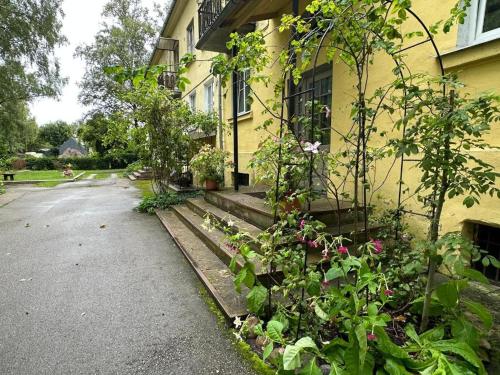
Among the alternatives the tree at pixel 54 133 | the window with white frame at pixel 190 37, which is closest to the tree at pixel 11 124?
the window with white frame at pixel 190 37

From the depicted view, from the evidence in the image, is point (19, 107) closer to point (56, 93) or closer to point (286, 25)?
point (56, 93)

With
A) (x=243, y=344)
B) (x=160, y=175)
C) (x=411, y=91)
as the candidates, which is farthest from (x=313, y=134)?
(x=160, y=175)

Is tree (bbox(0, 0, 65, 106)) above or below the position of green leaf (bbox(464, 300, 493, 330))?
above

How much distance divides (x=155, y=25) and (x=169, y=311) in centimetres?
2923

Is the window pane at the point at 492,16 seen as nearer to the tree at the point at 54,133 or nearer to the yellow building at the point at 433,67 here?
the yellow building at the point at 433,67

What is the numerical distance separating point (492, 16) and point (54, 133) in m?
69.7

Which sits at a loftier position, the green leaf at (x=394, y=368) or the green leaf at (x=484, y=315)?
the green leaf at (x=484, y=315)

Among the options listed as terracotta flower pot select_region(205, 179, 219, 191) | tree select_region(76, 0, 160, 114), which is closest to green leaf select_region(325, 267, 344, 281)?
terracotta flower pot select_region(205, 179, 219, 191)

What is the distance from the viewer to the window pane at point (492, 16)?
9.34 feet

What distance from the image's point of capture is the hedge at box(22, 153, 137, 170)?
27891 millimetres

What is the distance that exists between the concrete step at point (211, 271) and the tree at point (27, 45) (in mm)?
16320

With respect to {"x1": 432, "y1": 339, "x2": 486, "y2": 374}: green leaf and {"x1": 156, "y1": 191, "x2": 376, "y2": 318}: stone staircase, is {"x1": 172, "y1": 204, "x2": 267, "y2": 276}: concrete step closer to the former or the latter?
{"x1": 156, "y1": 191, "x2": 376, "y2": 318}: stone staircase

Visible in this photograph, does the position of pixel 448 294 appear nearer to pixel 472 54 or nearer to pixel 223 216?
pixel 472 54

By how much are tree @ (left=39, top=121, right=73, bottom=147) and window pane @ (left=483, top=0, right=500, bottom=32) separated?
226 ft
